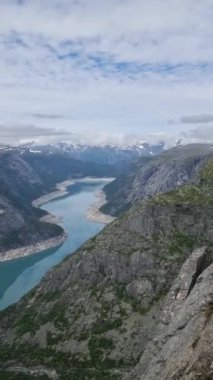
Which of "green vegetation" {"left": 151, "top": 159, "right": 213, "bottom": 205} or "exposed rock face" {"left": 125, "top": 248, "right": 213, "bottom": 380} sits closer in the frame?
"exposed rock face" {"left": 125, "top": 248, "right": 213, "bottom": 380}

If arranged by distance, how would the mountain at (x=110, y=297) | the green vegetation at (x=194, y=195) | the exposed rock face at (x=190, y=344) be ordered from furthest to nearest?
the green vegetation at (x=194, y=195)
the mountain at (x=110, y=297)
the exposed rock face at (x=190, y=344)

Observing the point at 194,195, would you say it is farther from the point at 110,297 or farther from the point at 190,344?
the point at 190,344

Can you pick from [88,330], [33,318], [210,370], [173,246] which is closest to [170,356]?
[210,370]

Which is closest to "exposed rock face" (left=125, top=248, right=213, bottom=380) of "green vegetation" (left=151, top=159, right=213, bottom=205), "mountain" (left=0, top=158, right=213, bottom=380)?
"mountain" (left=0, top=158, right=213, bottom=380)

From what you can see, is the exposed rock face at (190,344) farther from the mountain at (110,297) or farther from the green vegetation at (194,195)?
the green vegetation at (194,195)

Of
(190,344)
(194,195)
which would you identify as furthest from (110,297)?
(190,344)

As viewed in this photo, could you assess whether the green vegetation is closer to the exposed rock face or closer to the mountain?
the mountain

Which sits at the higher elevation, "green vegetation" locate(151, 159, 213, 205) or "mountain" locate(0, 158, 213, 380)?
"green vegetation" locate(151, 159, 213, 205)

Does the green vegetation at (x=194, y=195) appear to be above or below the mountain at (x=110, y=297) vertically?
above

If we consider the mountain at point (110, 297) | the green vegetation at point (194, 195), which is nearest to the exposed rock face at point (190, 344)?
the mountain at point (110, 297)
